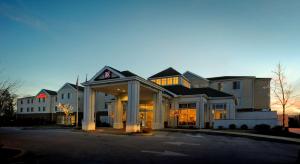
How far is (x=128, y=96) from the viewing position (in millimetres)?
26984

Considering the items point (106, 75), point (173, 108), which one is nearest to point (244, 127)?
point (173, 108)

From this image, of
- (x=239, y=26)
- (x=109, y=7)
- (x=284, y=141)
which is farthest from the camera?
(x=239, y=26)

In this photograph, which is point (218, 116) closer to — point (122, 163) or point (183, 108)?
point (183, 108)

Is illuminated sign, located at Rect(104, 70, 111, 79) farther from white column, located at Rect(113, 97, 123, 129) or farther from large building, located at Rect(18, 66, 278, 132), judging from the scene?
white column, located at Rect(113, 97, 123, 129)

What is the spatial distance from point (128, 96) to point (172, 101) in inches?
526

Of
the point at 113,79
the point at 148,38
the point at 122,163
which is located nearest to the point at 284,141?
the point at 122,163

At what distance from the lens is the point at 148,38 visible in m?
33.7

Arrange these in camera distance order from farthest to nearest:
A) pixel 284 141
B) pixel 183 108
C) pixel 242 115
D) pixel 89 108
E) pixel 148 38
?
pixel 242 115 → pixel 183 108 → pixel 148 38 → pixel 89 108 → pixel 284 141

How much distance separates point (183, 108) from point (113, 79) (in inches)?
559

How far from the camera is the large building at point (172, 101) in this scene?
2848 cm

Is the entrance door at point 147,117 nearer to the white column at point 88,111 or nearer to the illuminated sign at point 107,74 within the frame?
the white column at point 88,111

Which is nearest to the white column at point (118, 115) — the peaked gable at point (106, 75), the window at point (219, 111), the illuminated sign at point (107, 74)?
the peaked gable at point (106, 75)

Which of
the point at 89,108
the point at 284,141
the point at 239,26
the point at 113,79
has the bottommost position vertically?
the point at 284,141

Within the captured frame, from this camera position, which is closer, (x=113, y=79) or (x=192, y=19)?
(x=192, y=19)
